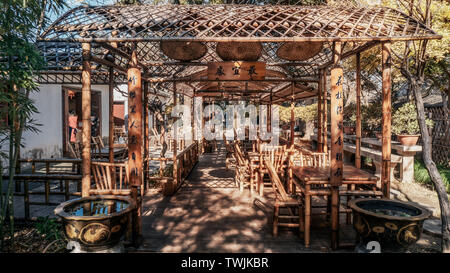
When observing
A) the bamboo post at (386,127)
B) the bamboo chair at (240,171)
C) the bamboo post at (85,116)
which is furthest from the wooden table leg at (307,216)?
the bamboo post at (85,116)

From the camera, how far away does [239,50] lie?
4.84 m

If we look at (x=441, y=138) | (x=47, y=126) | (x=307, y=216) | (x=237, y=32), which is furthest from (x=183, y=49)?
(x=441, y=138)

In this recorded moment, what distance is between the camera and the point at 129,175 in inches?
139

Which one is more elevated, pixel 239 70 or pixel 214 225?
pixel 239 70

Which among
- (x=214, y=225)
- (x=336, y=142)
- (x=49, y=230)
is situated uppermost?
(x=336, y=142)

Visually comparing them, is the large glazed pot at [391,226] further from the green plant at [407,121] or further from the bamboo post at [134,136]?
the green plant at [407,121]

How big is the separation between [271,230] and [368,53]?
236 inches

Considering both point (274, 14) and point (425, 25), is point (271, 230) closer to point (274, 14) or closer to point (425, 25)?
point (274, 14)

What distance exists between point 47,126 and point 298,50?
8258 mm

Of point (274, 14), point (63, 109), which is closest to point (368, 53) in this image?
point (274, 14)

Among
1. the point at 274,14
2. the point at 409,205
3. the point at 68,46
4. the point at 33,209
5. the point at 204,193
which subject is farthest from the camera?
the point at 68,46

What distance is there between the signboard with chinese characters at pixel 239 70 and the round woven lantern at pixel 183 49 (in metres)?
0.32

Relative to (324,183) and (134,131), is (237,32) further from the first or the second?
(324,183)

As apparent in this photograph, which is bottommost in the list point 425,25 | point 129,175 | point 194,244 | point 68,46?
point 194,244
